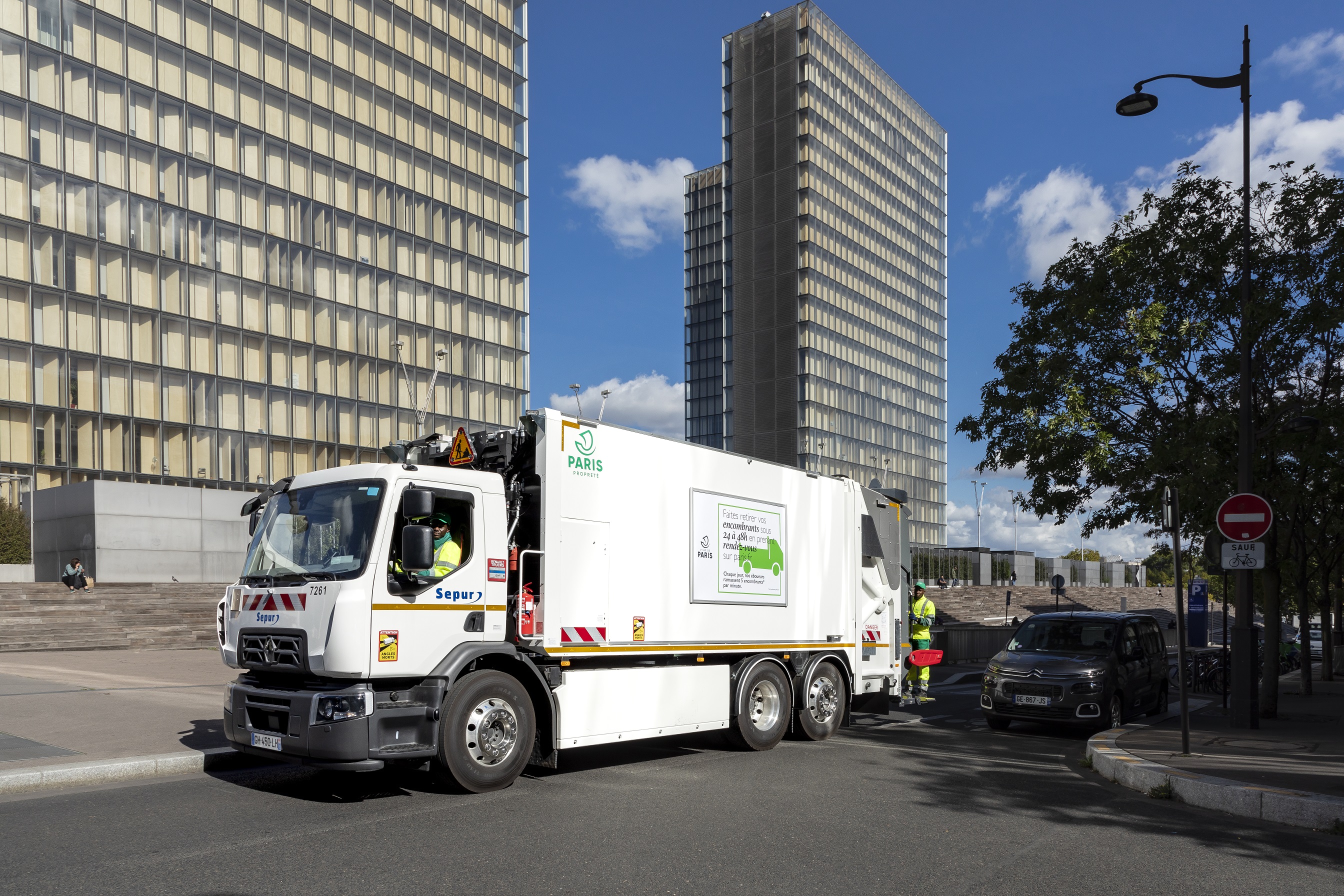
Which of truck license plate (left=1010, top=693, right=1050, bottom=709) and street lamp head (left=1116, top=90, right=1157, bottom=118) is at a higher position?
street lamp head (left=1116, top=90, right=1157, bottom=118)

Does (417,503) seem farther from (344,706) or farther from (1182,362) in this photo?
(1182,362)

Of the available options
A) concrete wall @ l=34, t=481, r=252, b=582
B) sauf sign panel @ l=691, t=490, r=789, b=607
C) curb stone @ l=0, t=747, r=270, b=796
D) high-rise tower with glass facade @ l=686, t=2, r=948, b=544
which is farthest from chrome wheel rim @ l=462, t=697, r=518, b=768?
high-rise tower with glass facade @ l=686, t=2, r=948, b=544

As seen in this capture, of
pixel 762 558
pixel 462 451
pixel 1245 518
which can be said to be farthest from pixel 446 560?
pixel 1245 518

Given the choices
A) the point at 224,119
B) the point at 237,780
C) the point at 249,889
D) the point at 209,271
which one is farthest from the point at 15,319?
the point at 249,889

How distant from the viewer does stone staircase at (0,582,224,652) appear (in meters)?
24.7

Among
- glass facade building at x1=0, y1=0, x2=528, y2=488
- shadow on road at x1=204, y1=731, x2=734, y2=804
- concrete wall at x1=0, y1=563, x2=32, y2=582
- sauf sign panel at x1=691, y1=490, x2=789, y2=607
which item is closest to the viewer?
shadow on road at x1=204, y1=731, x2=734, y2=804

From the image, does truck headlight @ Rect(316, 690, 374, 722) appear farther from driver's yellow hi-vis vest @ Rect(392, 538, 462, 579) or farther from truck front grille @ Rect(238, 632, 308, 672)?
driver's yellow hi-vis vest @ Rect(392, 538, 462, 579)

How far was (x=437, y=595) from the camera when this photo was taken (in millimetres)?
8172

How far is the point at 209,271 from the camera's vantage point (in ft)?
169

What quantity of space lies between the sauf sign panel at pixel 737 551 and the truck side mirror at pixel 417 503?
3.14 m

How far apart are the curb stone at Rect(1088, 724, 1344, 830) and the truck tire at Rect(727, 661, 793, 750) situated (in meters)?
3.11

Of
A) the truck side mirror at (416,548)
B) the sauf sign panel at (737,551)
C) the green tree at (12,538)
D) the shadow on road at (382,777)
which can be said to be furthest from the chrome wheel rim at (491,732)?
the green tree at (12,538)

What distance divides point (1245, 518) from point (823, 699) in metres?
4.74

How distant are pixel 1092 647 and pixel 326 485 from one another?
1020cm
